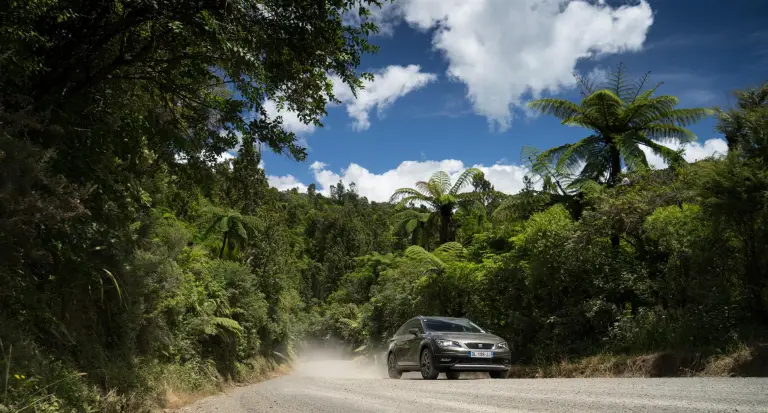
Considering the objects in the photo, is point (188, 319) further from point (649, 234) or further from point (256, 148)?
point (649, 234)

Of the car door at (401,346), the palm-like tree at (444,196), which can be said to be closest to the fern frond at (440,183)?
the palm-like tree at (444,196)

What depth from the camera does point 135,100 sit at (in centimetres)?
885

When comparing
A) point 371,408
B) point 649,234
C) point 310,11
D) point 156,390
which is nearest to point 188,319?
point 156,390

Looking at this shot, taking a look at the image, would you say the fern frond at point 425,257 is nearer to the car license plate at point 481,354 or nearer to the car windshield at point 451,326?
the car windshield at point 451,326

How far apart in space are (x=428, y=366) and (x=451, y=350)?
73cm

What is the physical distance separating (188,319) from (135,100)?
5.91 meters

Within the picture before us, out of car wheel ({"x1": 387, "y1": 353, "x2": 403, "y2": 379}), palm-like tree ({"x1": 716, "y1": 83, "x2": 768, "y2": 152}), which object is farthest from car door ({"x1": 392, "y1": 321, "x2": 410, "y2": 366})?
palm-like tree ({"x1": 716, "y1": 83, "x2": 768, "y2": 152})

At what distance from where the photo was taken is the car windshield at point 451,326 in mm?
12667

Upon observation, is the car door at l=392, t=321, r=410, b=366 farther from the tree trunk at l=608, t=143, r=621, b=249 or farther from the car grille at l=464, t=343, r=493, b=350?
the tree trunk at l=608, t=143, r=621, b=249

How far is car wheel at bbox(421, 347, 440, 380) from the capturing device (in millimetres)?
11586

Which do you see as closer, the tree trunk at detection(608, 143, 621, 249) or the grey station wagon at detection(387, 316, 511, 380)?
the grey station wagon at detection(387, 316, 511, 380)

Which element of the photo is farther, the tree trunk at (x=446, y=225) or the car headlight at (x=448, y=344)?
the tree trunk at (x=446, y=225)

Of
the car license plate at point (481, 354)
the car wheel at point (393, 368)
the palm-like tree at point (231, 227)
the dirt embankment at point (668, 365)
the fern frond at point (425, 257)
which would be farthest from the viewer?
the palm-like tree at point (231, 227)

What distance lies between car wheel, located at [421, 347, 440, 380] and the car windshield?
0.73 m
